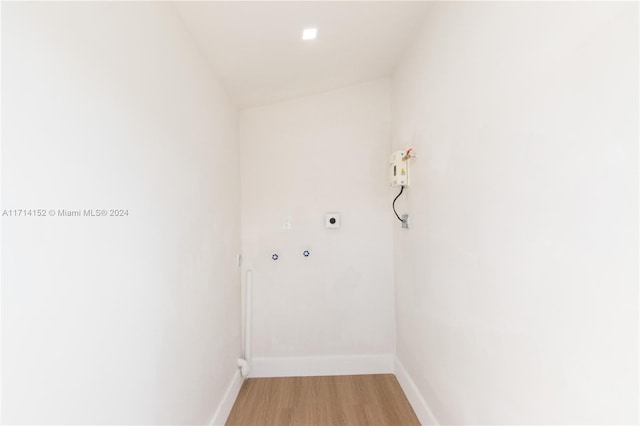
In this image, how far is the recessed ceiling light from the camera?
1.69 meters

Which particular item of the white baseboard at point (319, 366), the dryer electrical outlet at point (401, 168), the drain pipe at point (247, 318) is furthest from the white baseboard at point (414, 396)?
the dryer electrical outlet at point (401, 168)

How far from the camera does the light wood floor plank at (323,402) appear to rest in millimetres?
2072

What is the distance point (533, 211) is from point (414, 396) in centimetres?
170

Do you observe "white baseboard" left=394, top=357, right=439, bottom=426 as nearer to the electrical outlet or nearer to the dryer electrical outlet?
the electrical outlet

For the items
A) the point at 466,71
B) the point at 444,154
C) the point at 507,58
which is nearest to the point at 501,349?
the point at 444,154

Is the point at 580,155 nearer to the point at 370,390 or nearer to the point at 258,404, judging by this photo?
the point at 370,390

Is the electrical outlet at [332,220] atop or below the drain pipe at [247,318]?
atop

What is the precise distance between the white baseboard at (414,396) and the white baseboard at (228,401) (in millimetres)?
1269

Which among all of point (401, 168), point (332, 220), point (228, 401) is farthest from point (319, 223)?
point (228, 401)

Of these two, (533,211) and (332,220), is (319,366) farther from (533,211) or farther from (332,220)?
(533,211)

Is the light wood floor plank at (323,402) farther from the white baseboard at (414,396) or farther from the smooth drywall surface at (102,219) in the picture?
the smooth drywall surface at (102,219)

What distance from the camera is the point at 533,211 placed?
1023 millimetres

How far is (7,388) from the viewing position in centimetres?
66

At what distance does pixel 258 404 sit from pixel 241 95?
2290mm
